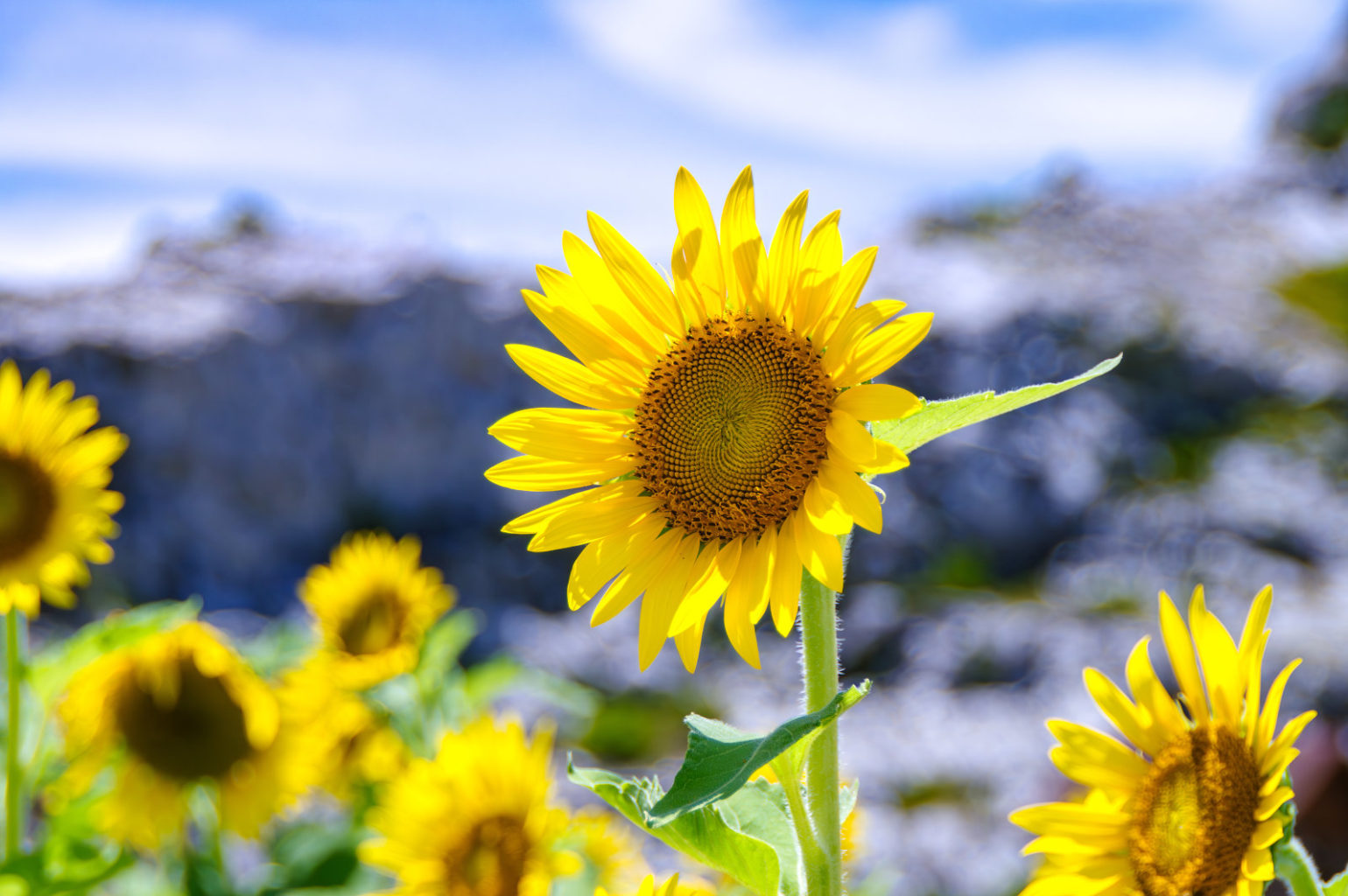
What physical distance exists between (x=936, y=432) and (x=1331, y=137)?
116 feet

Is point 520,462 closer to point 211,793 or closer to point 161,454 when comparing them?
point 211,793

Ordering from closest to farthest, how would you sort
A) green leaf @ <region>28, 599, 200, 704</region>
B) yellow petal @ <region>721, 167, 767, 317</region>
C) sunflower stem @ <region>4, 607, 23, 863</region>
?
yellow petal @ <region>721, 167, 767, 317</region> → sunflower stem @ <region>4, 607, 23, 863</region> → green leaf @ <region>28, 599, 200, 704</region>

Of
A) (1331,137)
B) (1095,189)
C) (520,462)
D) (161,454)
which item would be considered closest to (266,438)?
(161,454)

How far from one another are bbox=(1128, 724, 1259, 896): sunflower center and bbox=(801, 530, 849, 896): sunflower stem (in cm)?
43

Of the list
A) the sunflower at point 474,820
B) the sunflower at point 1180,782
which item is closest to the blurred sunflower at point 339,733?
the sunflower at point 474,820

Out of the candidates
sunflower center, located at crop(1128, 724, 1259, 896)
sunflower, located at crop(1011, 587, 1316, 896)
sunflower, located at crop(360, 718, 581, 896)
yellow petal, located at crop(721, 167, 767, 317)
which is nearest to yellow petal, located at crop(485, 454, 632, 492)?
yellow petal, located at crop(721, 167, 767, 317)

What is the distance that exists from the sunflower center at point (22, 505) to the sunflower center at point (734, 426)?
1647 mm

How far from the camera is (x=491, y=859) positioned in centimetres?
200

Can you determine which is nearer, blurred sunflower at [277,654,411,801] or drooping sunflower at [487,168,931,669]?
drooping sunflower at [487,168,931,669]

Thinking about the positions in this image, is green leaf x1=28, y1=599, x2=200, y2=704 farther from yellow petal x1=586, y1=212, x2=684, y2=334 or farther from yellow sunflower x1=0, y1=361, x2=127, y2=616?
yellow petal x1=586, y1=212, x2=684, y2=334

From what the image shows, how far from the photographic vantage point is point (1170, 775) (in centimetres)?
116

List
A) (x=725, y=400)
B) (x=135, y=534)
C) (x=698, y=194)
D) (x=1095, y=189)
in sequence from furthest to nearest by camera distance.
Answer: (x=1095, y=189), (x=135, y=534), (x=725, y=400), (x=698, y=194)

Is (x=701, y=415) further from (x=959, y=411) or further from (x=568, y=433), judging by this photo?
(x=959, y=411)

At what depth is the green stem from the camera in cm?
97
